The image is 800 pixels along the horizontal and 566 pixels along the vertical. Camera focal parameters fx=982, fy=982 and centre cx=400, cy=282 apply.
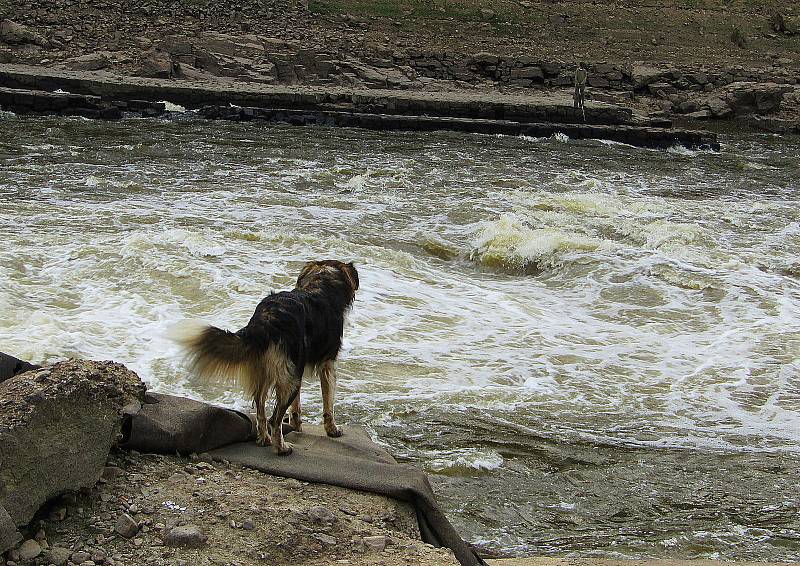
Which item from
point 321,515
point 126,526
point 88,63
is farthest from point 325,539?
point 88,63

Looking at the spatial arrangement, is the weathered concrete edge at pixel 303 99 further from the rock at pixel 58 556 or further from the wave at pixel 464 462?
the rock at pixel 58 556

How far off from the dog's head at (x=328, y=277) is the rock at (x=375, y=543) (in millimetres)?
1603

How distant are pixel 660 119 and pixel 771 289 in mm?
16598

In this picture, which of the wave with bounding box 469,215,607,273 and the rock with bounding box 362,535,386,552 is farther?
the wave with bounding box 469,215,607,273

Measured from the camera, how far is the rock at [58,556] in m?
3.42

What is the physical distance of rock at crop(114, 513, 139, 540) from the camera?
3.66 meters

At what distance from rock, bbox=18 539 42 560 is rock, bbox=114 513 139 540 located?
1.02 feet

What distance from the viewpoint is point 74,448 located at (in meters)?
3.74

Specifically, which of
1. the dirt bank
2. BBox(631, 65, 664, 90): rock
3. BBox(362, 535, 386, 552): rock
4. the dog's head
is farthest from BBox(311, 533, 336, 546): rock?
BBox(631, 65, 664, 90): rock

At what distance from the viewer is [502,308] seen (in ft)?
31.8

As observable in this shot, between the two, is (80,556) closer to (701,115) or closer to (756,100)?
(701,115)

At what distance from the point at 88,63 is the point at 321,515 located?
2764 cm

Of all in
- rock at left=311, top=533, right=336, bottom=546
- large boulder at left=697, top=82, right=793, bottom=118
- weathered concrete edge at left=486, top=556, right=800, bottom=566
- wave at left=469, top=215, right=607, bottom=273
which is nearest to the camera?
rock at left=311, top=533, right=336, bottom=546

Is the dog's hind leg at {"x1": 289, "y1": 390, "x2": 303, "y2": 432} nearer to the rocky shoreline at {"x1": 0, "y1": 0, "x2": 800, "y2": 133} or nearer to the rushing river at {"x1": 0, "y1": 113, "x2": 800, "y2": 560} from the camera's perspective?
the rushing river at {"x1": 0, "y1": 113, "x2": 800, "y2": 560}
